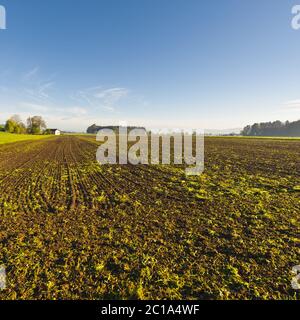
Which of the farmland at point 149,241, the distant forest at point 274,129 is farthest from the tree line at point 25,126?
the distant forest at point 274,129

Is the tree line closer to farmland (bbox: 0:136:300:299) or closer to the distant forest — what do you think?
farmland (bbox: 0:136:300:299)

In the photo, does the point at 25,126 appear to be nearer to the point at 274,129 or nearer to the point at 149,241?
the point at 149,241

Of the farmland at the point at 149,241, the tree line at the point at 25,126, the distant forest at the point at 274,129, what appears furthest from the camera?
the distant forest at the point at 274,129

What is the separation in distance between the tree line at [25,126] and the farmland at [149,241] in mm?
104950

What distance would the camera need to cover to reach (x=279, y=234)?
5723 millimetres

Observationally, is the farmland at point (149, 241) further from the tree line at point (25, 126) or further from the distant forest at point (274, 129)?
the distant forest at point (274, 129)

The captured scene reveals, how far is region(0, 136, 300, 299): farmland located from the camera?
12.9ft

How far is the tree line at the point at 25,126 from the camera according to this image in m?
95.6

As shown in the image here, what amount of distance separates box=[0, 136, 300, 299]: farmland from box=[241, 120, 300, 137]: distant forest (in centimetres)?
17324

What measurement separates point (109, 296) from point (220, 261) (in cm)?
256

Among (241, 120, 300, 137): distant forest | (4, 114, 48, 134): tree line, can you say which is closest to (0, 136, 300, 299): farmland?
(4, 114, 48, 134): tree line
